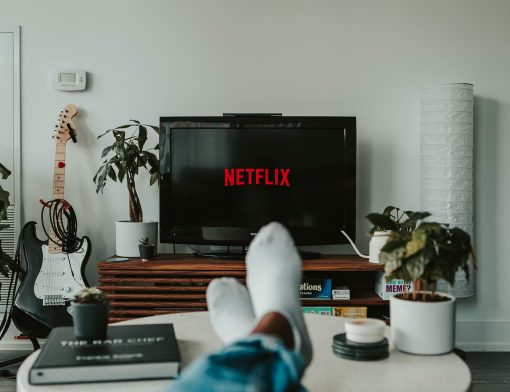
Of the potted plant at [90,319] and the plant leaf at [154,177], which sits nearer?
the potted plant at [90,319]

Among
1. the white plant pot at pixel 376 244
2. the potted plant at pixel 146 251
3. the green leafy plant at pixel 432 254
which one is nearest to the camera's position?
the green leafy plant at pixel 432 254

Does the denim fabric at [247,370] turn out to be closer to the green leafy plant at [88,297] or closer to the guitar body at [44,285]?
the green leafy plant at [88,297]

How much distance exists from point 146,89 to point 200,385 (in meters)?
2.63

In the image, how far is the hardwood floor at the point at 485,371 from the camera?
257 cm

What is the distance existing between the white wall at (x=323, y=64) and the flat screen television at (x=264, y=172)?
0.67 feet

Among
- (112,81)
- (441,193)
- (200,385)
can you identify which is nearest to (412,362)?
(200,385)

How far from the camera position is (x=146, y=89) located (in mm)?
3125

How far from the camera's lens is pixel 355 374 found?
118cm

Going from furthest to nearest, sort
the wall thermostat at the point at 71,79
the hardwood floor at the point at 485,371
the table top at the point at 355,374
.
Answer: the wall thermostat at the point at 71,79
the hardwood floor at the point at 485,371
the table top at the point at 355,374

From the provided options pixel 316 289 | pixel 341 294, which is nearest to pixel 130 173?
pixel 316 289

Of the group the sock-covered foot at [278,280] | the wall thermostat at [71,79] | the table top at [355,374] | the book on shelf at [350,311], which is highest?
the wall thermostat at [71,79]

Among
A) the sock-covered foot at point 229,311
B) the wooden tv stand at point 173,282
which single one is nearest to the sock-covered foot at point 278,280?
the sock-covered foot at point 229,311

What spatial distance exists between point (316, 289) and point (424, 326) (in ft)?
4.92

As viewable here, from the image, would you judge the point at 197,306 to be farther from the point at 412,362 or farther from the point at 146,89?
the point at 412,362
